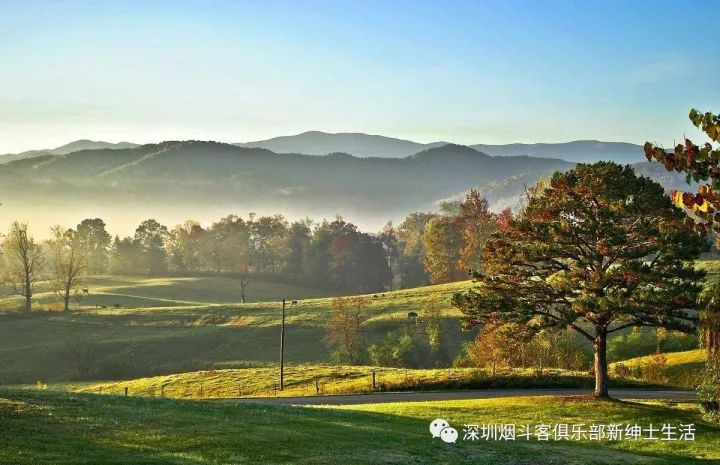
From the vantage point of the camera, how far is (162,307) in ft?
471

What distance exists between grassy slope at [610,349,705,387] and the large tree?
21891 millimetres

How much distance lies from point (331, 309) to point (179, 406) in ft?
297

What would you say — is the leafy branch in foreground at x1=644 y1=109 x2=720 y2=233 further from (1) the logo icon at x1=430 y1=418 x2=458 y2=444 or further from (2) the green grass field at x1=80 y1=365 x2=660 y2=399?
(2) the green grass field at x1=80 y1=365 x2=660 y2=399

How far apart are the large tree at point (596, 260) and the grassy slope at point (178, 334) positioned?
191ft

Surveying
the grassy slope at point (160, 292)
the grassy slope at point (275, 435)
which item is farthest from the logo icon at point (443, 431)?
the grassy slope at point (160, 292)

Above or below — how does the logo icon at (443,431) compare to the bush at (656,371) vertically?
above

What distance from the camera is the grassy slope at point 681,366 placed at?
70375 mm

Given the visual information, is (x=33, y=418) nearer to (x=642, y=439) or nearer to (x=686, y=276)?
(x=642, y=439)

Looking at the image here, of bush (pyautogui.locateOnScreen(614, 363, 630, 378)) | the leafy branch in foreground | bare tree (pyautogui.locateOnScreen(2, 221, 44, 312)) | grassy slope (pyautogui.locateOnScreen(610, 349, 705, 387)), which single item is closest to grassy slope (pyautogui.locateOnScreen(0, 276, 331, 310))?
bare tree (pyautogui.locateOnScreen(2, 221, 44, 312))

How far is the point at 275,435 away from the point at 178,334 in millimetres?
93763

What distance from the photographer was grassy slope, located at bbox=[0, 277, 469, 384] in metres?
107

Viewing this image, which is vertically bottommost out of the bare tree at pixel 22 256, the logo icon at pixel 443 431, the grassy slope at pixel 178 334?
the grassy slope at pixel 178 334

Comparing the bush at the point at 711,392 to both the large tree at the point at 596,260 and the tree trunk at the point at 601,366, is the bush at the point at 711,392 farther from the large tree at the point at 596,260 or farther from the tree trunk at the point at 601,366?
the tree trunk at the point at 601,366

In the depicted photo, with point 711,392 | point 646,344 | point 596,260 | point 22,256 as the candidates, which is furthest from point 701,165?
point 22,256
